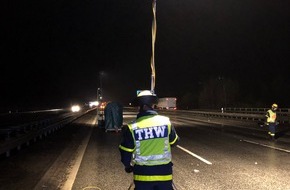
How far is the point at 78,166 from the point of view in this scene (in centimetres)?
1134

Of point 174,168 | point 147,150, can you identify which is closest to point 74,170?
point 174,168

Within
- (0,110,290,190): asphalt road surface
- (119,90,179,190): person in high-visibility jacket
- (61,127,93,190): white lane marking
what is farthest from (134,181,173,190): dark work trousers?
(61,127,93,190): white lane marking

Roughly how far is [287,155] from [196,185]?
6.23 meters

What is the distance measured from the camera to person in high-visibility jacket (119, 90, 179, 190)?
435 centimetres

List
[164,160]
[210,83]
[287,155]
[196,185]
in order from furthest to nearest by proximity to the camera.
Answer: [210,83] < [287,155] < [196,185] < [164,160]

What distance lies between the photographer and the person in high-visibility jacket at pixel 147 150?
435cm

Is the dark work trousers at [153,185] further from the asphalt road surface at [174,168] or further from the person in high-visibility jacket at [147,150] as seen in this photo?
the asphalt road surface at [174,168]

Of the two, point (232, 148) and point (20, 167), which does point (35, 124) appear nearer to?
point (20, 167)

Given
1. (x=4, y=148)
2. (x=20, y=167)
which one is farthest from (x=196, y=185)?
(x=4, y=148)

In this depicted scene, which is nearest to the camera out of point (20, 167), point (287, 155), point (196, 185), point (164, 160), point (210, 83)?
point (164, 160)

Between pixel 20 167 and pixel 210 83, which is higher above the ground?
pixel 210 83

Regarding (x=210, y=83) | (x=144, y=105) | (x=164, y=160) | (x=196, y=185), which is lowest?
(x=196, y=185)

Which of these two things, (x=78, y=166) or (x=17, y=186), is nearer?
(x=17, y=186)

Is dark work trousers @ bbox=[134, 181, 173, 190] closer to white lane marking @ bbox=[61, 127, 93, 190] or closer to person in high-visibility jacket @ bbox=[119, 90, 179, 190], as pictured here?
person in high-visibility jacket @ bbox=[119, 90, 179, 190]
